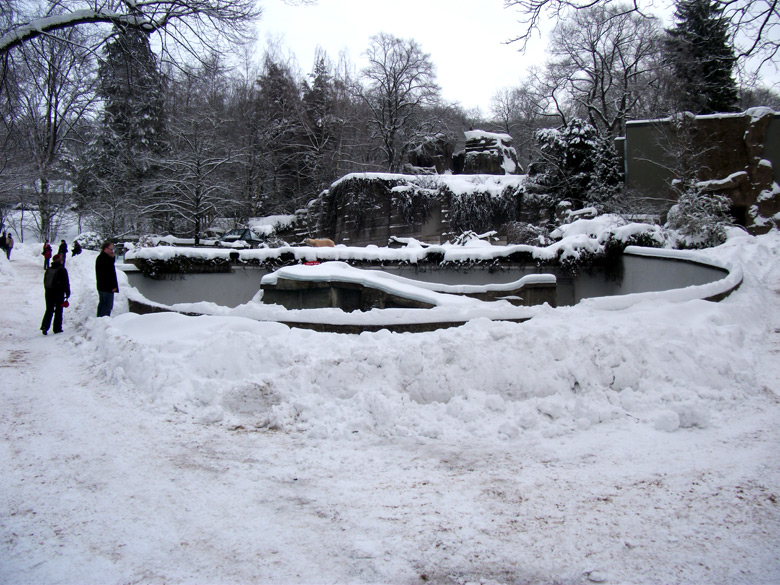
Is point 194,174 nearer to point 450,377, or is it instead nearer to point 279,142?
point 279,142

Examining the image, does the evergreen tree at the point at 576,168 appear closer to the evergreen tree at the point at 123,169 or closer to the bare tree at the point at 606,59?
the bare tree at the point at 606,59

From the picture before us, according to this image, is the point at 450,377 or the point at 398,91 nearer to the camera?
the point at 450,377

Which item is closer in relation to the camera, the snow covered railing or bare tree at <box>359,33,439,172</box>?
the snow covered railing

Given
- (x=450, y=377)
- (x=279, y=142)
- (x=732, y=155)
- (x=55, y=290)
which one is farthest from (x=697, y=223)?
(x=279, y=142)

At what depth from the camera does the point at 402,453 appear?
4652mm

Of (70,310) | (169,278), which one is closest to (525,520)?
(169,278)

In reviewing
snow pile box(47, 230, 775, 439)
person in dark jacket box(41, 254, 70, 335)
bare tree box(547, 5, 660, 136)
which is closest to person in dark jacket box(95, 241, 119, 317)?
person in dark jacket box(41, 254, 70, 335)

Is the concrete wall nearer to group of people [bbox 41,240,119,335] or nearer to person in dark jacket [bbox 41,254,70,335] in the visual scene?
group of people [bbox 41,240,119,335]

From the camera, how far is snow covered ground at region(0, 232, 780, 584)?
3000 mm

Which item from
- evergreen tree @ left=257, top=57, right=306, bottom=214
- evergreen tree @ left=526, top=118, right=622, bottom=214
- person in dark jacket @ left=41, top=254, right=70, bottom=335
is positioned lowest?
person in dark jacket @ left=41, top=254, right=70, bottom=335

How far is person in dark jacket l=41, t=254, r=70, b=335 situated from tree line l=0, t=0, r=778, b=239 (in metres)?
2.77

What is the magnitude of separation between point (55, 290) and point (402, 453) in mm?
→ 8808

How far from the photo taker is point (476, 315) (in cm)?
768

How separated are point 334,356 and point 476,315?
7.92 ft
